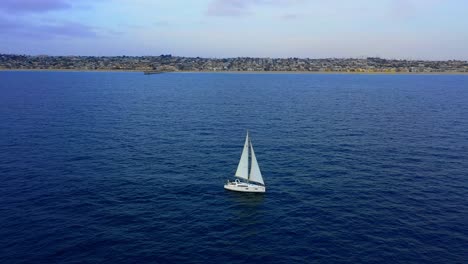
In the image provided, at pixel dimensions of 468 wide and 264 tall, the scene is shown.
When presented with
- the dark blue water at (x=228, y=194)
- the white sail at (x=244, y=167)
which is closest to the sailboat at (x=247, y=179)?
the white sail at (x=244, y=167)

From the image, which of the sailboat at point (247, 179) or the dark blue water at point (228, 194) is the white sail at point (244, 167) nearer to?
the sailboat at point (247, 179)

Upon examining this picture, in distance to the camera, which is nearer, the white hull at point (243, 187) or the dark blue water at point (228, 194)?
the dark blue water at point (228, 194)

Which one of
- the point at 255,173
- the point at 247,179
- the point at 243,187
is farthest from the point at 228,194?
the point at 255,173

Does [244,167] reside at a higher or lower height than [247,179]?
higher

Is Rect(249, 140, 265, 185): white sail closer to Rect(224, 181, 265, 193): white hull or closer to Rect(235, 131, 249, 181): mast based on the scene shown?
Rect(224, 181, 265, 193): white hull

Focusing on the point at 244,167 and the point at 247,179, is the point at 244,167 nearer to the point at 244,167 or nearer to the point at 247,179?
the point at 244,167

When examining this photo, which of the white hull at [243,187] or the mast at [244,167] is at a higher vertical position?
the mast at [244,167]
